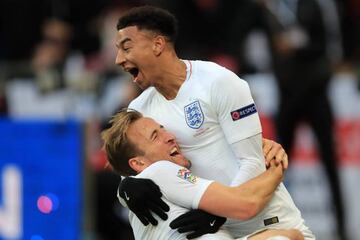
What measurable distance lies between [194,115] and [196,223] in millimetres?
572

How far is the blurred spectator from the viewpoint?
1081 centimetres

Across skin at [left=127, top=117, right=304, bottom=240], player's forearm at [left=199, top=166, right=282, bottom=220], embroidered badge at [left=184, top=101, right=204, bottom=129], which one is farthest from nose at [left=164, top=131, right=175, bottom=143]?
player's forearm at [left=199, top=166, right=282, bottom=220]

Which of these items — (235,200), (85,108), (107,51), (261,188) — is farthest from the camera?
(107,51)

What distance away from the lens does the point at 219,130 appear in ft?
20.1

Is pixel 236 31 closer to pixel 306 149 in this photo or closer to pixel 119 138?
pixel 306 149

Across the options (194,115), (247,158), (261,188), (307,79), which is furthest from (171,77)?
(307,79)

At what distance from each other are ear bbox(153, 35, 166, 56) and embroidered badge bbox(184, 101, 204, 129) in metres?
0.32

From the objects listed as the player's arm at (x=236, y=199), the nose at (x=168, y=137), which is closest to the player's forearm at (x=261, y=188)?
the player's arm at (x=236, y=199)

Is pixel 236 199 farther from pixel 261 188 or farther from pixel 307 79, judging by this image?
pixel 307 79

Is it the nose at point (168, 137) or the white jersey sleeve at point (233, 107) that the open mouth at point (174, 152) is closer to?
the nose at point (168, 137)

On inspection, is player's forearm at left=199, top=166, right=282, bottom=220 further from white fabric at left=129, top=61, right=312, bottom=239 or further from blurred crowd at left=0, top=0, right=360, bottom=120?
blurred crowd at left=0, top=0, right=360, bottom=120

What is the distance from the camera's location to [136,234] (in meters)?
6.30

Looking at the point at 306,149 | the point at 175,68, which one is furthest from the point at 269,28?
the point at 175,68

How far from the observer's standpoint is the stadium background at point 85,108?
10.2 meters
